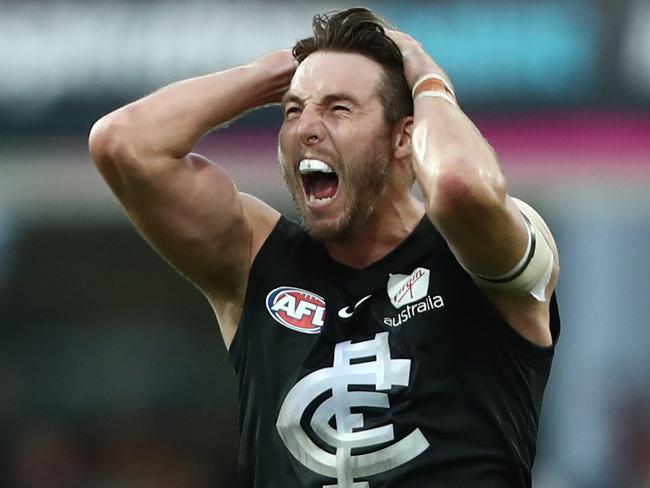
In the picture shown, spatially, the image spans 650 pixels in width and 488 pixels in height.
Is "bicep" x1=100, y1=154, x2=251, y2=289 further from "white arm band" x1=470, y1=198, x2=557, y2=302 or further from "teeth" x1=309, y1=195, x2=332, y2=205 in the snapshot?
"white arm band" x1=470, y1=198, x2=557, y2=302

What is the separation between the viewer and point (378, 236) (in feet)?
13.5

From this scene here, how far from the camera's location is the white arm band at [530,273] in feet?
11.9

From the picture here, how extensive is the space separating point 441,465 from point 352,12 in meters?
1.38

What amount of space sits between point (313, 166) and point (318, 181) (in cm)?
11

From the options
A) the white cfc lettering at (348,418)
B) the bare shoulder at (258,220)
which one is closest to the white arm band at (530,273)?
the white cfc lettering at (348,418)

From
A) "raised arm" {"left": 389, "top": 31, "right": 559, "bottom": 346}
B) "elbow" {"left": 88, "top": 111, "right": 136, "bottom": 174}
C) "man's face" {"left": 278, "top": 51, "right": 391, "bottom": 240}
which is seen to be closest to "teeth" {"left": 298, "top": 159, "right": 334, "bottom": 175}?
"man's face" {"left": 278, "top": 51, "right": 391, "bottom": 240}

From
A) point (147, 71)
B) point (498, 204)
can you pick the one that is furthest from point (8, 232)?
point (498, 204)

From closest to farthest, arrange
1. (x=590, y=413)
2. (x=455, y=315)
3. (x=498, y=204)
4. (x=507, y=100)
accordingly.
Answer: (x=498, y=204)
(x=455, y=315)
(x=507, y=100)
(x=590, y=413)

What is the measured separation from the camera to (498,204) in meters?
3.53

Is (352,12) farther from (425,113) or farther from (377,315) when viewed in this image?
(377,315)

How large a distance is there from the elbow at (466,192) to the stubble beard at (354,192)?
0.48m

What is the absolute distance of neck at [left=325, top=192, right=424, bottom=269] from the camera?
4.09 meters

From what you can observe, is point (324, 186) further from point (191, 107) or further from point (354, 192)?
point (191, 107)

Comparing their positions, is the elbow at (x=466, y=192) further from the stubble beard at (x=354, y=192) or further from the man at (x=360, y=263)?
the stubble beard at (x=354, y=192)
